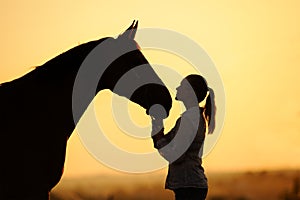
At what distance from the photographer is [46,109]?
3652 mm

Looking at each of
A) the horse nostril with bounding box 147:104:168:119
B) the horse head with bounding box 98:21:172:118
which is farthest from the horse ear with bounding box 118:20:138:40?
the horse nostril with bounding box 147:104:168:119

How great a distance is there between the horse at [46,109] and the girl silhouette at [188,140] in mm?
275

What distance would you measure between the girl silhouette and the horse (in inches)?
10.8

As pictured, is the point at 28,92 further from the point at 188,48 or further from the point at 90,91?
the point at 188,48

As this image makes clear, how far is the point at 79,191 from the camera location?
637 centimetres

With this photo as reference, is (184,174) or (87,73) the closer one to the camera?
(184,174)

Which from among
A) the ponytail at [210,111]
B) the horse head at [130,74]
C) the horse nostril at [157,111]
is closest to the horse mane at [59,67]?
the horse head at [130,74]

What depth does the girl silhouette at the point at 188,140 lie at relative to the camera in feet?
10.9

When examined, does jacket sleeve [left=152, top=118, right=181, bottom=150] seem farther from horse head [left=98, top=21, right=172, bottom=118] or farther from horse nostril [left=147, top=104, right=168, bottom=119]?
horse head [left=98, top=21, right=172, bottom=118]

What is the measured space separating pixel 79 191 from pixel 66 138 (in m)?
2.85

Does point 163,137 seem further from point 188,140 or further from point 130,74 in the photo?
point 130,74

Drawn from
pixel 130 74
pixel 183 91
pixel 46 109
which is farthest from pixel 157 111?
pixel 46 109

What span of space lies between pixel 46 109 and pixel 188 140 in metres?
0.94

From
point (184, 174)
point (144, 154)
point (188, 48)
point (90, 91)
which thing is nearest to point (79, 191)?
point (144, 154)
